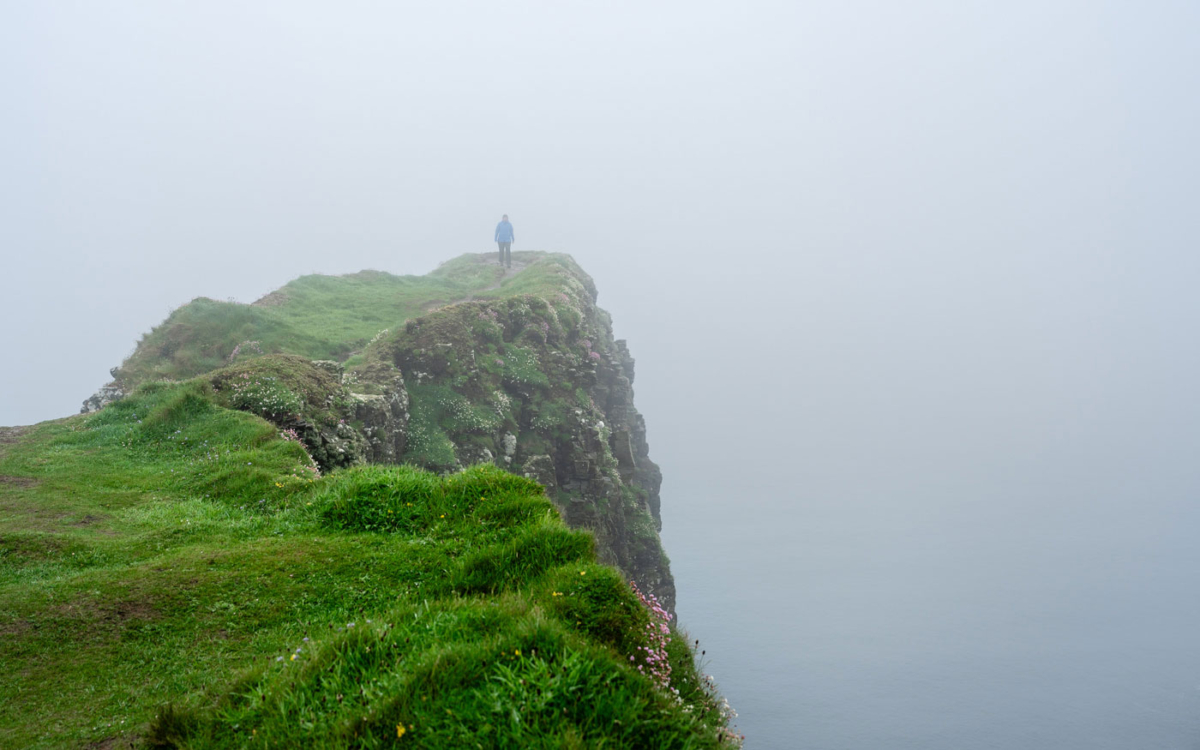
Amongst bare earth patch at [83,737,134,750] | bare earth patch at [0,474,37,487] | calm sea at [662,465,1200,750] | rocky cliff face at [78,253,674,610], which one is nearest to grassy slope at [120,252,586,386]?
rocky cliff face at [78,253,674,610]

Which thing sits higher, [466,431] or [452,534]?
[466,431]

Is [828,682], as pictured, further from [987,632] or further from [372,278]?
[372,278]

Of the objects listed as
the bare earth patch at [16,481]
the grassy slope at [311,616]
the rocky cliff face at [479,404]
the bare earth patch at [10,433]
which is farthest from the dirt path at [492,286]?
the grassy slope at [311,616]

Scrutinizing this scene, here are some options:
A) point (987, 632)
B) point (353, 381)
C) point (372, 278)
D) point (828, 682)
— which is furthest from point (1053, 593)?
point (353, 381)

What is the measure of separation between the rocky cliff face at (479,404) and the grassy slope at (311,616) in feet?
14.7

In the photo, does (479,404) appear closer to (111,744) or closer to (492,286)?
(111,744)

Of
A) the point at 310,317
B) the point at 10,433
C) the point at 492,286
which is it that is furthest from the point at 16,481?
the point at 492,286

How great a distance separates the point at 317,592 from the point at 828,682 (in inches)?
4931

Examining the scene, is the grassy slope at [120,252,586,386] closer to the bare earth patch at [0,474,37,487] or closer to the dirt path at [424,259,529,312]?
the dirt path at [424,259,529,312]

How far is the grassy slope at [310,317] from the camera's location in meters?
30.3

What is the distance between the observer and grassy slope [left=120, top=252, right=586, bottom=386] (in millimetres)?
30297

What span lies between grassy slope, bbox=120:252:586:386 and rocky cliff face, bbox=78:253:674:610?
7.29ft

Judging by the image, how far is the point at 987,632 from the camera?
14025 cm

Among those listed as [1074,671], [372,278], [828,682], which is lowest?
[828,682]
